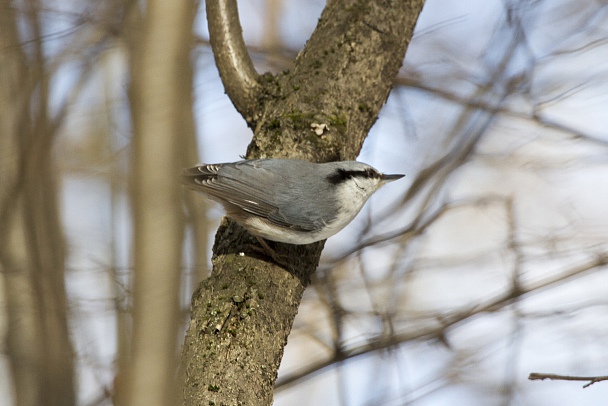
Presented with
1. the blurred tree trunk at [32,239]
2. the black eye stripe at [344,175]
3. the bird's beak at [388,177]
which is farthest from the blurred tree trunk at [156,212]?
the bird's beak at [388,177]

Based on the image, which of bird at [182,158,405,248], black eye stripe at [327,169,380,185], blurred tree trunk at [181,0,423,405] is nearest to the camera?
blurred tree trunk at [181,0,423,405]

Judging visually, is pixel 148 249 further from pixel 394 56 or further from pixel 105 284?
pixel 394 56

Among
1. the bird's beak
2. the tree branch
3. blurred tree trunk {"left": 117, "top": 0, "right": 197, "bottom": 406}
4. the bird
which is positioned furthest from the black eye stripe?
blurred tree trunk {"left": 117, "top": 0, "right": 197, "bottom": 406}

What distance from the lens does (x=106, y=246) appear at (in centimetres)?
183

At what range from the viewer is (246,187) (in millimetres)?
2785

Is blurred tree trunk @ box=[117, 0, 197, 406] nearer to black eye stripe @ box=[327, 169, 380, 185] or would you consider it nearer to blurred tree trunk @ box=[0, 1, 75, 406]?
blurred tree trunk @ box=[0, 1, 75, 406]

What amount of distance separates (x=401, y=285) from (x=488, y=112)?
1.55m

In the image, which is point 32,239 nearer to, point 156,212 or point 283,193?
point 156,212

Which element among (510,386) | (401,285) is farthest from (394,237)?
(510,386)

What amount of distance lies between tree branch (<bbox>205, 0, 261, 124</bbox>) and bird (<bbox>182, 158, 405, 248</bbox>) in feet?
1.99

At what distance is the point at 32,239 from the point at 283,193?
154cm

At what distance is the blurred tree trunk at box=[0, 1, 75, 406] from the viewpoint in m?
1.28

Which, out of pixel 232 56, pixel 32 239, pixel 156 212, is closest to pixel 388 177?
pixel 232 56

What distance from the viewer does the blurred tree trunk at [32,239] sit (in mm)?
1276
